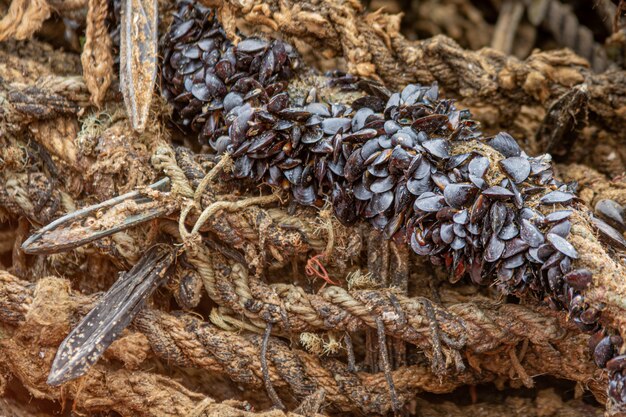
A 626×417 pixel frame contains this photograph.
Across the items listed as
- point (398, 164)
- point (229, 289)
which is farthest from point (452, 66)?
point (229, 289)

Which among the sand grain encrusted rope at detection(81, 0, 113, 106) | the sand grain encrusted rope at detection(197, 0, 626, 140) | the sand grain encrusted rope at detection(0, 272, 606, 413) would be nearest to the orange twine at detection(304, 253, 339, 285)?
the sand grain encrusted rope at detection(0, 272, 606, 413)

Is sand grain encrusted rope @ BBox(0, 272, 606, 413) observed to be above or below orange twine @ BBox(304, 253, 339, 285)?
below

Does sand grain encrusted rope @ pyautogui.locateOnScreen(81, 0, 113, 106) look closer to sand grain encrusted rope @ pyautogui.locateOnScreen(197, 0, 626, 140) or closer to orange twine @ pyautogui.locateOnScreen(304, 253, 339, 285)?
sand grain encrusted rope @ pyautogui.locateOnScreen(197, 0, 626, 140)

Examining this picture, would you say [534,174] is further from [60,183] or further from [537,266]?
[60,183]

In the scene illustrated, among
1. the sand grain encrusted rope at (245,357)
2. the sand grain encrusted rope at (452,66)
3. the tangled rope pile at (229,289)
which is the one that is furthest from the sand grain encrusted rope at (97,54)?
the sand grain encrusted rope at (245,357)

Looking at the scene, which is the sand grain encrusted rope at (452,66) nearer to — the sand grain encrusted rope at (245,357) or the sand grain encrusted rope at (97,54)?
the sand grain encrusted rope at (97,54)

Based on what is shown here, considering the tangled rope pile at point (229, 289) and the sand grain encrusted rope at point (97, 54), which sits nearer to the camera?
the tangled rope pile at point (229, 289)

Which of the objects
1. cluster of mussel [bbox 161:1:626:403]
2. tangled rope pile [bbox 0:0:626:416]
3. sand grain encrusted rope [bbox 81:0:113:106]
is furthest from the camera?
sand grain encrusted rope [bbox 81:0:113:106]

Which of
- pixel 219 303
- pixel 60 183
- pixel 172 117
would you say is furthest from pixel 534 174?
pixel 60 183

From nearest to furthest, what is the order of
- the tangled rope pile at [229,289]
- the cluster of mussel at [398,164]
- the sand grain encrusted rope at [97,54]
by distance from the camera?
the cluster of mussel at [398,164]
the tangled rope pile at [229,289]
the sand grain encrusted rope at [97,54]
